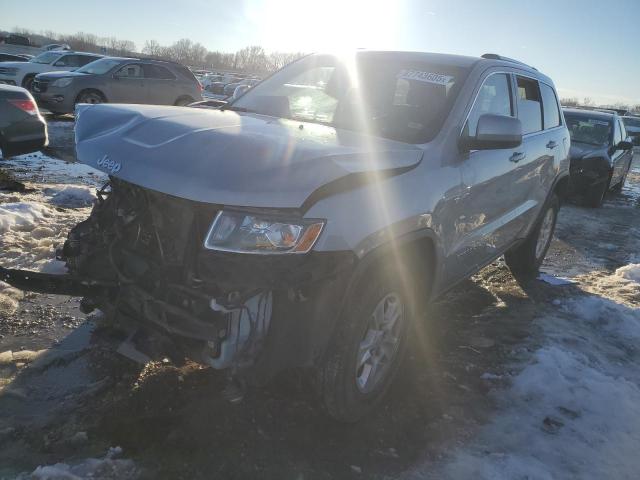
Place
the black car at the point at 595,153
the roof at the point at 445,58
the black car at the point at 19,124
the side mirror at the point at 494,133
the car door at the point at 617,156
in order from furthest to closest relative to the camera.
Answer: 1. the car door at the point at 617,156
2. the black car at the point at 595,153
3. the black car at the point at 19,124
4. the roof at the point at 445,58
5. the side mirror at the point at 494,133

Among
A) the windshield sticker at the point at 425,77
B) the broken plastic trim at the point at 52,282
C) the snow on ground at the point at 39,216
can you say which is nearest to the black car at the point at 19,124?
the snow on ground at the point at 39,216

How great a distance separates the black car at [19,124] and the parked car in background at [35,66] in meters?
14.5

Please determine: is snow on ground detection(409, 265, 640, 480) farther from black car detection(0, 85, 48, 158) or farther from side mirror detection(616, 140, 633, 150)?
side mirror detection(616, 140, 633, 150)

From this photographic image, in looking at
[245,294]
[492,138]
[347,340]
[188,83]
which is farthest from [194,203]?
[188,83]

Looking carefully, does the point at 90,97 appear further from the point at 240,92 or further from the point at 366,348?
the point at 366,348

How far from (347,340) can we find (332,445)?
1.93 feet

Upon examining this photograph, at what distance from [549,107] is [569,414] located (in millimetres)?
3298

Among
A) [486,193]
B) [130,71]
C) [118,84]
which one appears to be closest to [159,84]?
[130,71]

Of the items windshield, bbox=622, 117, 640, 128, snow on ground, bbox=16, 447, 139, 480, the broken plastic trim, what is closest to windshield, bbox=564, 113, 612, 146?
the broken plastic trim

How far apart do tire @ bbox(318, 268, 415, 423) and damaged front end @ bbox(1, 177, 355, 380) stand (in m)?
0.14

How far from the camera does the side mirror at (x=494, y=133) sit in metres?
3.03

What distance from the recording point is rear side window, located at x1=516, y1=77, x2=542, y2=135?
4.39 m

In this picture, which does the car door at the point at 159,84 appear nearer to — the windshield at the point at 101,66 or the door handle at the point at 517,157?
the windshield at the point at 101,66

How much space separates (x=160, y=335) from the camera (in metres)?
2.34
